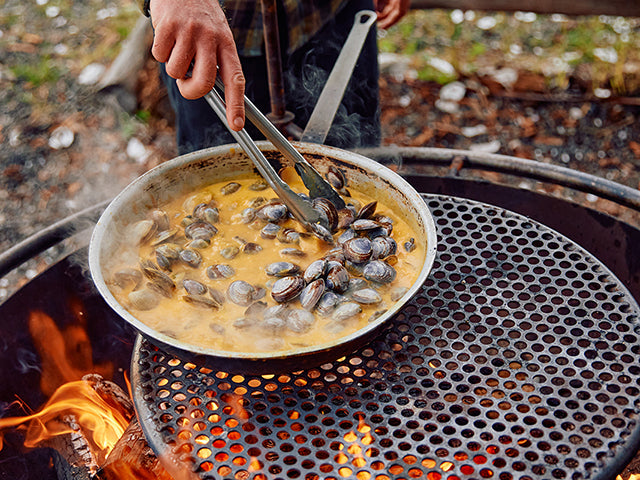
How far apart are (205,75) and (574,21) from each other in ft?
13.6

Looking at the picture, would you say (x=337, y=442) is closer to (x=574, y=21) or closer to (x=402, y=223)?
Result: (x=402, y=223)

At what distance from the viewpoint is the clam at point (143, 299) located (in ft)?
4.48

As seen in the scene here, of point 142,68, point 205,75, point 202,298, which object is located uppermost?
point 205,75

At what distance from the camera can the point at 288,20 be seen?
7.06ft

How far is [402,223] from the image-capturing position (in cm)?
163

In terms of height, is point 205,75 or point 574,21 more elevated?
point 205,75

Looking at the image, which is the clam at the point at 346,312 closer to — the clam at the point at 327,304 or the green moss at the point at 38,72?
the clam at the point at 327,304

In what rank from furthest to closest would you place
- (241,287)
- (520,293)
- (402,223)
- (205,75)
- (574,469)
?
(402,223) < (520,293) < (241,287) < (205,75) < (574,469)

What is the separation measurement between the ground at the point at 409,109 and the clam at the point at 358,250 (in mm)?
2083

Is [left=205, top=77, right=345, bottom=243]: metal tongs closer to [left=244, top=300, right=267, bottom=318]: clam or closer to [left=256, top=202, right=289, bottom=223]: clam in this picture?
[left=256, top=202, right=289, bottom=223]: clam

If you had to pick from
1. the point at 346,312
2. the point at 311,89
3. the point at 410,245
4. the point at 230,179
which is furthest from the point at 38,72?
the point at 346,312

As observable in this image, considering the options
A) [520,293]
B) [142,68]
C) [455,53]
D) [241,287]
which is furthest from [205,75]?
[455,53]

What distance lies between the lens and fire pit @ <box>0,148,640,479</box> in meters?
1.20

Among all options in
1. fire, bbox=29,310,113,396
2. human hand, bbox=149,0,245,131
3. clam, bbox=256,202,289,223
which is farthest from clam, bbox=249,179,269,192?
fire, bbox=29,310,113,396
